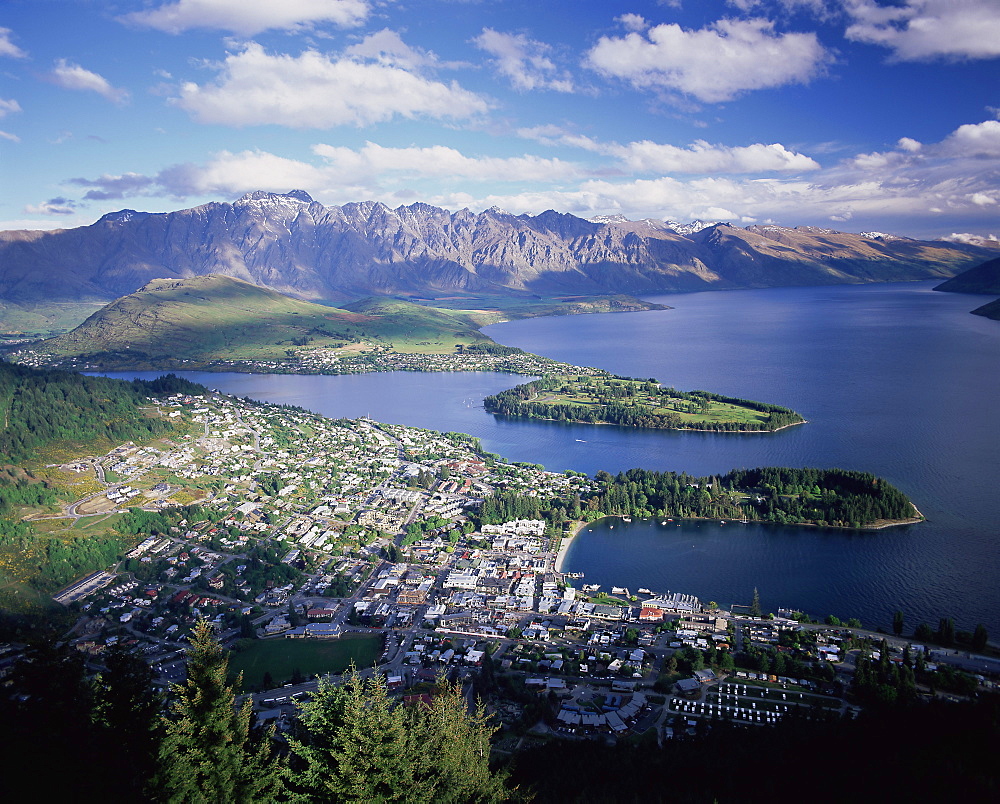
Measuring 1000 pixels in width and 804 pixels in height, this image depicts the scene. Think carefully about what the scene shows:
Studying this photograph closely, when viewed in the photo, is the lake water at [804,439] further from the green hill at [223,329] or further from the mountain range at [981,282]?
the mountain range at [981,282]

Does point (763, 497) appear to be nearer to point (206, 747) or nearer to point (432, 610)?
point (432, 610)

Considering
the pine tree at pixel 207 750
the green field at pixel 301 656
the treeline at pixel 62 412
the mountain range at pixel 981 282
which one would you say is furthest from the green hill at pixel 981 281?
the pine tree at pixel 207 750

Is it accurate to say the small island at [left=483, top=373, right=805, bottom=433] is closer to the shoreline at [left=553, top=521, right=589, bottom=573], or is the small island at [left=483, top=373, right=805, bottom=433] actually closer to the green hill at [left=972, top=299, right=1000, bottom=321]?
the shoreline at [left=553, top=521, right=589, bottom=573]

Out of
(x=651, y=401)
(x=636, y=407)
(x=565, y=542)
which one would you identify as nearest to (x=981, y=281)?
(x=651, y=401)

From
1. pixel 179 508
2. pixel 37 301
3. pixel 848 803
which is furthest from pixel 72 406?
pixel 37 301

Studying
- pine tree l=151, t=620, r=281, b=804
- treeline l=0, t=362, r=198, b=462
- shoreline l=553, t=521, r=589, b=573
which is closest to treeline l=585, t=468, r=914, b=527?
shoreline l=553, t=521, r=589, b=573

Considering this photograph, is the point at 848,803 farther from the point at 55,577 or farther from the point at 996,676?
the point at 55,577

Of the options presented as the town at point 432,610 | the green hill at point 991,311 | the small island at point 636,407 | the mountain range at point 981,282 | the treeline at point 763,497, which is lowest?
the town at point 432,610
